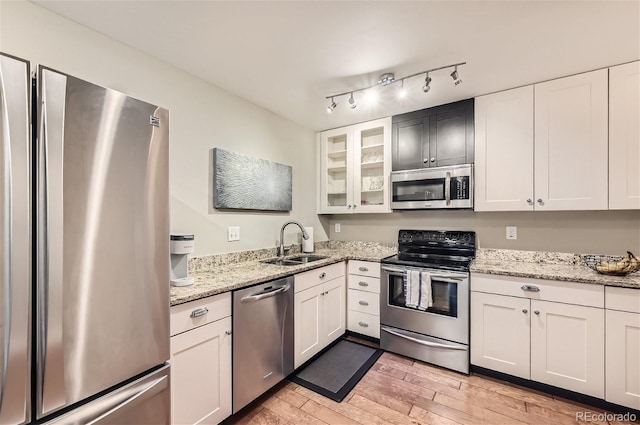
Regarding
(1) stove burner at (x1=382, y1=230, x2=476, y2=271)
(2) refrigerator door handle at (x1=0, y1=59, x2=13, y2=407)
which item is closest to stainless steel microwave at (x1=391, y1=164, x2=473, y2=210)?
(1) stove burner at (x1=382, y1=230, x2=476, y2=271)

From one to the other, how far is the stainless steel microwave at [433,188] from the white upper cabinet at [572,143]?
1.73 ft

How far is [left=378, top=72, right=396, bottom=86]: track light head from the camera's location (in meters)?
2.03

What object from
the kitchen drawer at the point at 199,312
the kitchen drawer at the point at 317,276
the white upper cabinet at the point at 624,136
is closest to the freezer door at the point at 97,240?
the kitchen drawer at the point at 199,312

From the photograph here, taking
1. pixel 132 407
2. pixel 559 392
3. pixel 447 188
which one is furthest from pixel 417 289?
pixel 132 407

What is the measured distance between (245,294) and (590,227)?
2.80 m

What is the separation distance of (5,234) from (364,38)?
185 centimetres

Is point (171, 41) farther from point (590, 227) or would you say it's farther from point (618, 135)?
point (590, 227)

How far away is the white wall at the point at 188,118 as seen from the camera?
4.66 ft

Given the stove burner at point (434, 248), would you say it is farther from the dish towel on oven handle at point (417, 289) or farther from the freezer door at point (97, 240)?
the freezer door at point (97, 240)

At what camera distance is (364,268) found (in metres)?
2.80

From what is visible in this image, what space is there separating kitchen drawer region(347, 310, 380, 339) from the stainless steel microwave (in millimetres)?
1166

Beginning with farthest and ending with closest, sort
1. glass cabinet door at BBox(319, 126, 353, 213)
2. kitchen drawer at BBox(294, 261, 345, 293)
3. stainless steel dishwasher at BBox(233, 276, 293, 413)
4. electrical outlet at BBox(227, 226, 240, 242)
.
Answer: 1. glass cabinet door at BBox(319, 126, 353, 213)
2. electrical outlet at BBox(227, 226, 240, 242)
3. kitchen drawer at BBox(294, 261, 345, 293)
4. stainless steel dishwasher at BBox(233, 276, 293, 413)

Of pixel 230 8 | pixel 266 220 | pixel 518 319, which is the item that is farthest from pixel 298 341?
pixel 230 8

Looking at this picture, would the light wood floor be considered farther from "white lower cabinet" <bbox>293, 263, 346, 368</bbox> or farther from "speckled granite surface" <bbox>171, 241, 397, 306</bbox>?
"speckled granite surface" <bbox>171, 241, 397, 306</bbox>
